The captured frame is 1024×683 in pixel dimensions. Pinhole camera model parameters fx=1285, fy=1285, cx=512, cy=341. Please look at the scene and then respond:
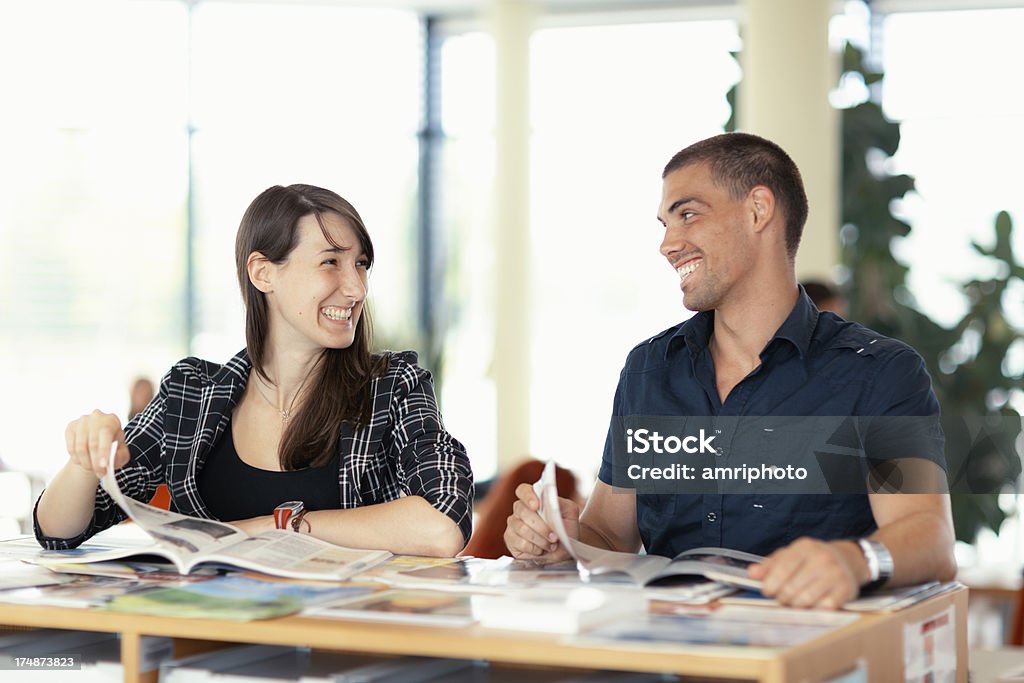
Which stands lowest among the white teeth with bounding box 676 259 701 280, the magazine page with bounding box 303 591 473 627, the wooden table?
the wooden table

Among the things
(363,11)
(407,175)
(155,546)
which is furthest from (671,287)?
(155,546)

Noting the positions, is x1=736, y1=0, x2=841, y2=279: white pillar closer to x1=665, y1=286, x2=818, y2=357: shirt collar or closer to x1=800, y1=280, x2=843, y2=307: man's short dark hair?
x1=800, y1=280, x2=843, y2=307: man's short dark hair

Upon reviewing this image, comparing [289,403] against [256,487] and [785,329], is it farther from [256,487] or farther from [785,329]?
[785,329]

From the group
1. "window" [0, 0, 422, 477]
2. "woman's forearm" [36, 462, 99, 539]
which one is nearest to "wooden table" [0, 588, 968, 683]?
"woman's forearm" [36, 462, 99, 539]

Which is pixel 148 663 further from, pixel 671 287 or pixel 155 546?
pixel 671 287

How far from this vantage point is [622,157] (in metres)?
7.70

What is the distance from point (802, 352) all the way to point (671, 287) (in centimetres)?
552

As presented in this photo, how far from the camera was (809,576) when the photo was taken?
5.00ft

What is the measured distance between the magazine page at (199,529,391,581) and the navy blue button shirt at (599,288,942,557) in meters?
0.53

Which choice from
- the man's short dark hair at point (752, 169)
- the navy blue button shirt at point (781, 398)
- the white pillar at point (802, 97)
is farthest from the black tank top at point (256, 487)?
the white pillar at point (802, 97)

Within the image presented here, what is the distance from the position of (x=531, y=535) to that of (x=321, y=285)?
725 millimetres

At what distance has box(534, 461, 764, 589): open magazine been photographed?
5.39 ft

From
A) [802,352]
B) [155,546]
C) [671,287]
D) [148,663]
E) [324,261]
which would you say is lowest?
[148,663]

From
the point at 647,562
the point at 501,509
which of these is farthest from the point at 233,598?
the point at 501,509
